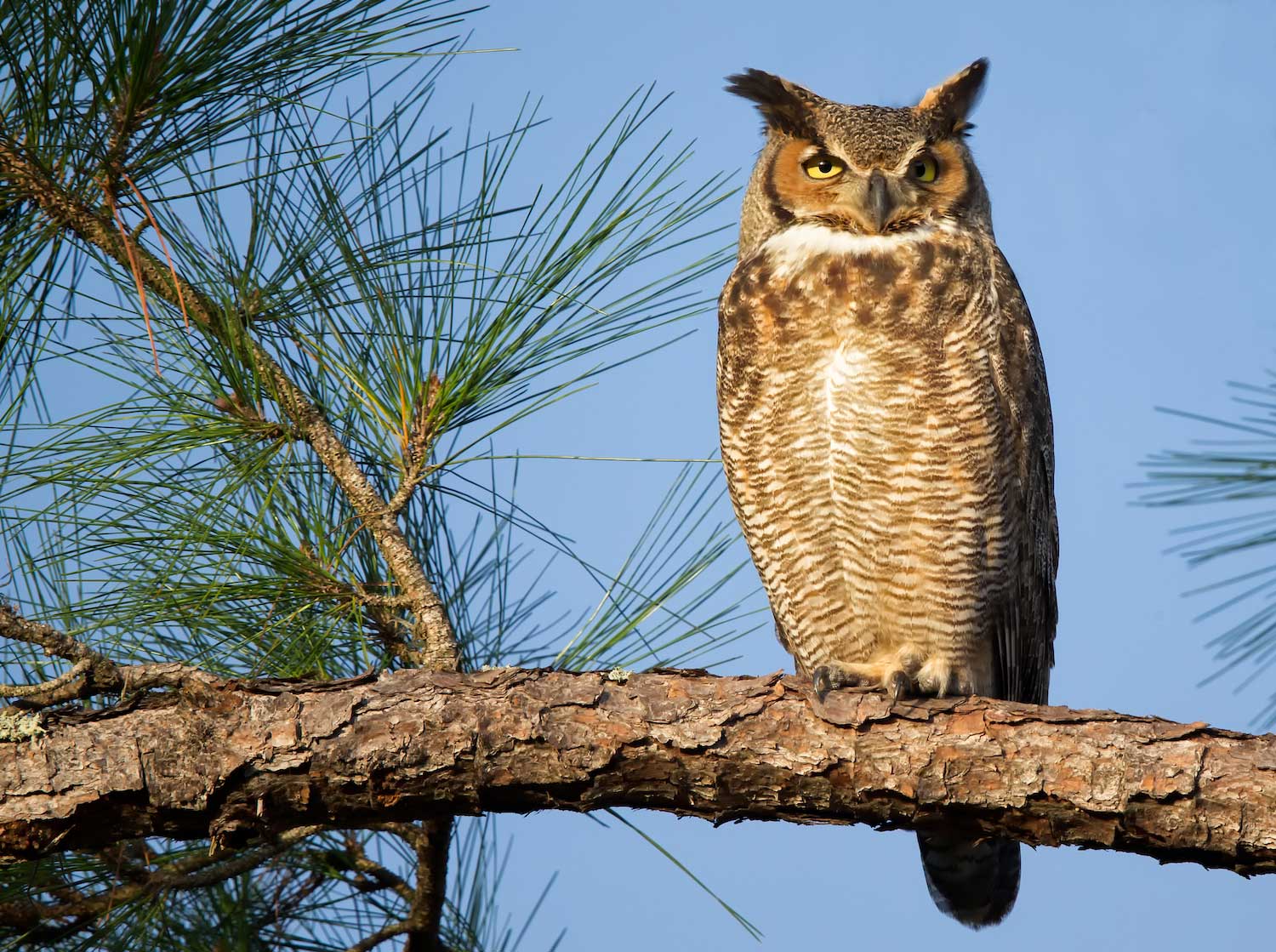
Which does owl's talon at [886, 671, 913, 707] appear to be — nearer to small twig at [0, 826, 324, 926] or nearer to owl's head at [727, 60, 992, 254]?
owl's head at [727, 60, 992, 254]

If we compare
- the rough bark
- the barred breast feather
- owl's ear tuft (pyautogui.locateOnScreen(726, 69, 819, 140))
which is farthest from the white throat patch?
the rough bark

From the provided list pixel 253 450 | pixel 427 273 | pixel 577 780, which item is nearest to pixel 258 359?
pixel 253 450

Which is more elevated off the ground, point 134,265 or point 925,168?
point 925,168

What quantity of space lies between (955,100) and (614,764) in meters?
1.78

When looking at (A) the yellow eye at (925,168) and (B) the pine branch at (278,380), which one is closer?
(B) the pine branch at (278,380)

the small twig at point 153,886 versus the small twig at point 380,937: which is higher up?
the small twig at point 153,886

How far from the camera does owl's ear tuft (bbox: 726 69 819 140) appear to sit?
275 cm

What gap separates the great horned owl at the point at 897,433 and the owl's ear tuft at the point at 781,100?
14 mm

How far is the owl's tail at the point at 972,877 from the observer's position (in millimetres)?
2561

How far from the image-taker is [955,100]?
2.83 meters

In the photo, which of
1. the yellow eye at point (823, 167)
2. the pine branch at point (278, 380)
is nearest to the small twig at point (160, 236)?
the pine branch at point (278, 380)

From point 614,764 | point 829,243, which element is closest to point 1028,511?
point 829,243

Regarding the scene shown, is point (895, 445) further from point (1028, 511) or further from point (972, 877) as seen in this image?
point (972, 877)

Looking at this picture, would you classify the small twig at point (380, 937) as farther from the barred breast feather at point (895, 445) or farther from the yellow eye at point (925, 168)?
the yellow eye at point (925, 168)
